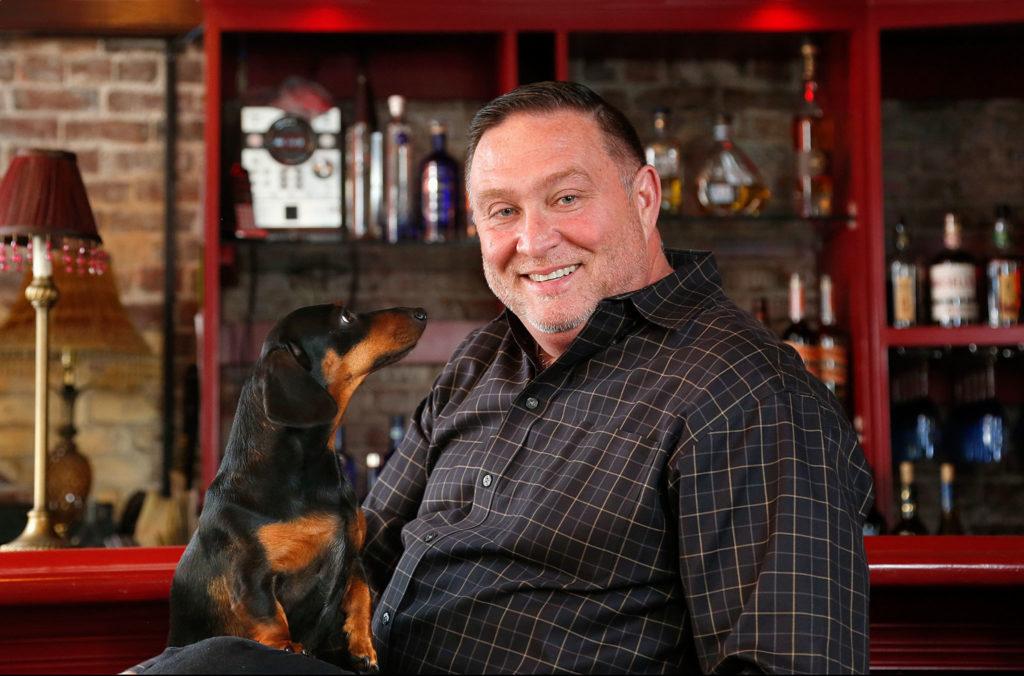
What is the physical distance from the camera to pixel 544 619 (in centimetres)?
123

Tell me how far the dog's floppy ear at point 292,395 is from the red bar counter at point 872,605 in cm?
40

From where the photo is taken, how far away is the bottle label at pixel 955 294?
2.70m

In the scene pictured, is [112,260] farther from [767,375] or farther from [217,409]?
[767,375]

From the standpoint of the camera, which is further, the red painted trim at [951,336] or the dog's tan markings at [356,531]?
the red painted trim at [951,336]

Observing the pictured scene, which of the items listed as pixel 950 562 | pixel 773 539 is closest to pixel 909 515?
pixel 950 562

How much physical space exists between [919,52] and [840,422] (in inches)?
84.2

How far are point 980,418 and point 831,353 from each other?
1.84ft

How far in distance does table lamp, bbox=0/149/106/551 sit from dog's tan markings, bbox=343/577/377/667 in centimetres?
114

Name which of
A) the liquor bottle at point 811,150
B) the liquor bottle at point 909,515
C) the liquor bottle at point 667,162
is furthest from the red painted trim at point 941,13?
the liquor bottle at point 909,515

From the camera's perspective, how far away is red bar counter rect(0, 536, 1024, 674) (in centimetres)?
134

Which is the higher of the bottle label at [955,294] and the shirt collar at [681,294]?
the bottle label at [955,294]

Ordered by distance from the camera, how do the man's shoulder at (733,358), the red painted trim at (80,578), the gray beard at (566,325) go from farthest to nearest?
the gray beard at (566,325)
the red painted trim at (80,578)
the man's shoulder at (733,358)

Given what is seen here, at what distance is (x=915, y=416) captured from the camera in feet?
9.53

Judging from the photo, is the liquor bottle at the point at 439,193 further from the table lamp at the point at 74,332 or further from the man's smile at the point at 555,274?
the man's smile at the point at 555,274
